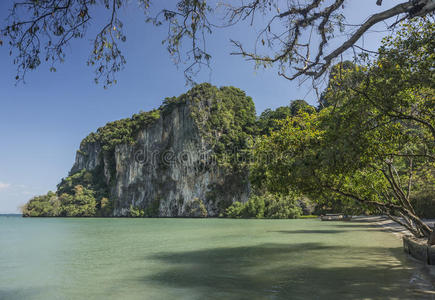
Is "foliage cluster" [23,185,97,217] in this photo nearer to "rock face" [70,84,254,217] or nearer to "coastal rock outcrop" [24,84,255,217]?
"coastal rock outcrop" [24,84,255,217]

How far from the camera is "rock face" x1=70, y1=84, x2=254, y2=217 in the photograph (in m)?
58.2

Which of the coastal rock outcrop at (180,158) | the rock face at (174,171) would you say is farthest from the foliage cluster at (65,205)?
the rock face at (174,171)

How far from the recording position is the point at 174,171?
2527 inches

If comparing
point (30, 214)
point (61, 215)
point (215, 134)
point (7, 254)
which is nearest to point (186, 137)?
point (215, 134)

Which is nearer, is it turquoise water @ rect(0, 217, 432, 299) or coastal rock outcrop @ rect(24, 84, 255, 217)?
turquoise water @ rect(0, 217, 432, 299)

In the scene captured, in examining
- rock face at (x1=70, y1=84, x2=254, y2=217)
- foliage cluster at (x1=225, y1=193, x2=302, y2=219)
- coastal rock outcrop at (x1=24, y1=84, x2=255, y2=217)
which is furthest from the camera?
coastal rock outcrop at (x1=24, y1=84, x2=255, y2=217)

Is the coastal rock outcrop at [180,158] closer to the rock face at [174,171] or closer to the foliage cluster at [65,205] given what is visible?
the rock face at [174,171]

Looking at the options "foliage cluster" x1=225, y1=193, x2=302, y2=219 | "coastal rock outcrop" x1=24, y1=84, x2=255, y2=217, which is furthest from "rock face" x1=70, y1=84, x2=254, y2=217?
"foliage cluster" x1=225, y1=193, x2=302, y2=219

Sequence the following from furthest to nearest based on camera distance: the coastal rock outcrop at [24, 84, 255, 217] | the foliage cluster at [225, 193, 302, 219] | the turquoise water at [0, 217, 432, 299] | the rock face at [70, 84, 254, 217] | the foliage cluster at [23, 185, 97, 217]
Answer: the foliage cluster at [23, 185, 97, 217], the coastal rock outcrop at [24, 84, 255, 217], the rock face at [70, 84, 254, 217], the foliage cluster at [225, 193, 302, 219], the turquoise water at [0, 217, 432, 299]

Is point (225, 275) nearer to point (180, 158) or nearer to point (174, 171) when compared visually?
point (180, 158)

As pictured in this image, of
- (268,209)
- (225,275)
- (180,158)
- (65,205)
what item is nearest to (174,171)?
(180,158)

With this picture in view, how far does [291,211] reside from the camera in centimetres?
4203

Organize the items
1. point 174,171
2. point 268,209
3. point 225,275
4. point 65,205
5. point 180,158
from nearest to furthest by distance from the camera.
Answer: point 225,275
point 268,209
point 180,158
point 174,171
point 65,205

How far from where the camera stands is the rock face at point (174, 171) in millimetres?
58156
